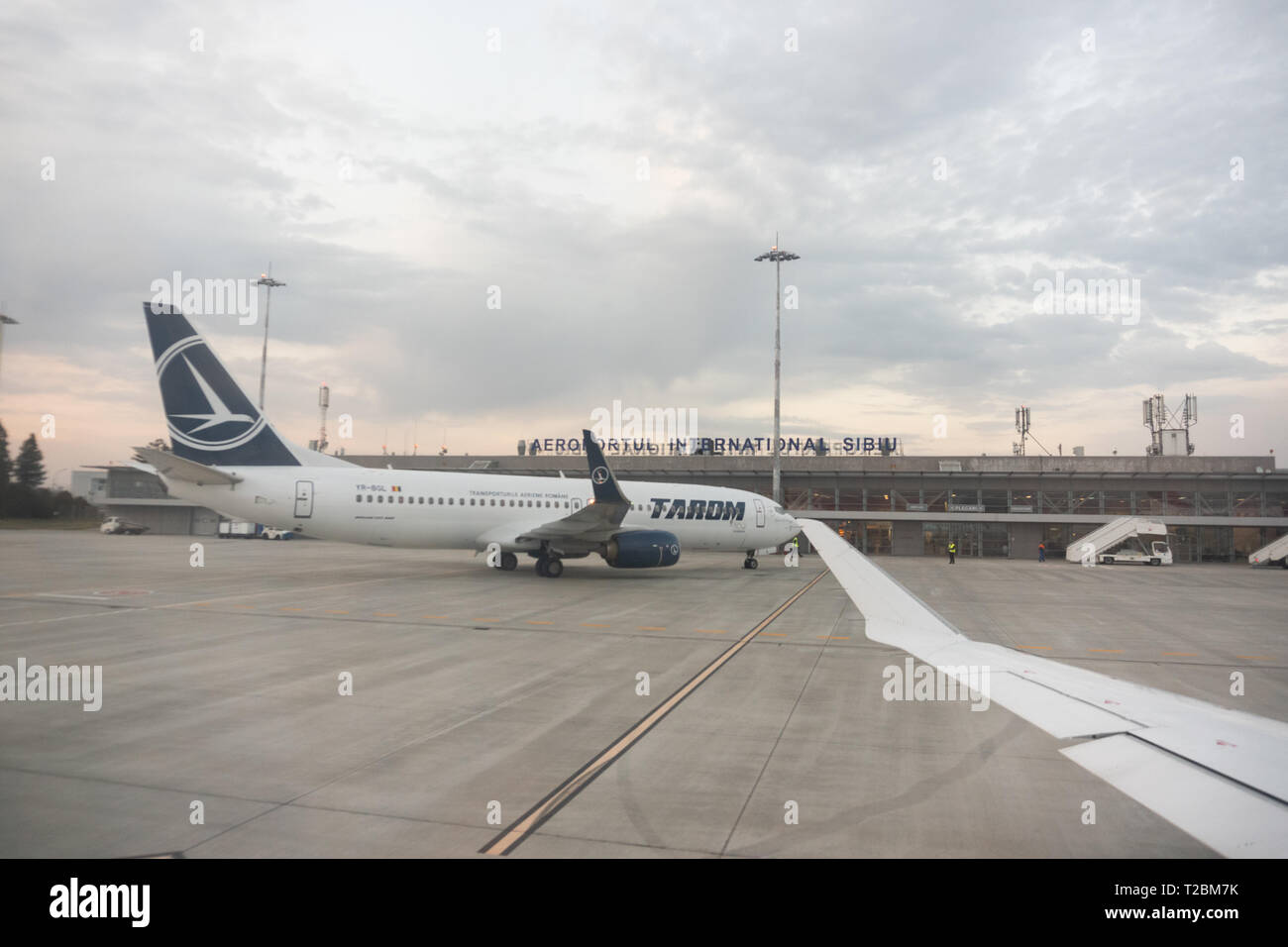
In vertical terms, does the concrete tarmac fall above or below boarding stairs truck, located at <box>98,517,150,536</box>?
below

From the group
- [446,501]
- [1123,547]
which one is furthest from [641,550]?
[1123,547]

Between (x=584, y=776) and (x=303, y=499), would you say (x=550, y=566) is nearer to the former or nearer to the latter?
(x=303, y=499)

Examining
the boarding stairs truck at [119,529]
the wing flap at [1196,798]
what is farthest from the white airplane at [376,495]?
the boarding stairs truck at [119,529]

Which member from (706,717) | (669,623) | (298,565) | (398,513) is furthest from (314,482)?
(706,717)

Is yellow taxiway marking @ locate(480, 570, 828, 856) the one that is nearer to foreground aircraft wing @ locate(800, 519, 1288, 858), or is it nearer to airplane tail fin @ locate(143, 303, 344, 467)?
foreground aircraft wing @ locate(800, 519, 1288, 858)

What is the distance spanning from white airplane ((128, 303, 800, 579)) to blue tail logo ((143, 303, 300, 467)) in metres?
0.03

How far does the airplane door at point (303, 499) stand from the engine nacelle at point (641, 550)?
9332mm

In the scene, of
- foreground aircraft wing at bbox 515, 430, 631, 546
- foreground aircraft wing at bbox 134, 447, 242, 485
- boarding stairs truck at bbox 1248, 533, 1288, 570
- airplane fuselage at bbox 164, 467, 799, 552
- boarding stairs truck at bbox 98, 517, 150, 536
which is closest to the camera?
foreground aircraft wing at bbox 134, 447, 242, 485

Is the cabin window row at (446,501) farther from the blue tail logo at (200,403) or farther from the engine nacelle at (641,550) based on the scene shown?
the engine nacelle at (641,550)

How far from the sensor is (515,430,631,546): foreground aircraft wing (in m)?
20.6

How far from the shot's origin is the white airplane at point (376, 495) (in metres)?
20.4

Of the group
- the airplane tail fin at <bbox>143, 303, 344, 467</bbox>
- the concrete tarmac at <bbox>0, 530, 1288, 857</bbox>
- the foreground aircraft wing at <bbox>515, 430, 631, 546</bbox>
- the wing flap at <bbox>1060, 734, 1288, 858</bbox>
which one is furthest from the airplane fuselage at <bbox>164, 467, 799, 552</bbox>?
the wing flap at <bbox>1060, 734, 1288, 858</bbox>
